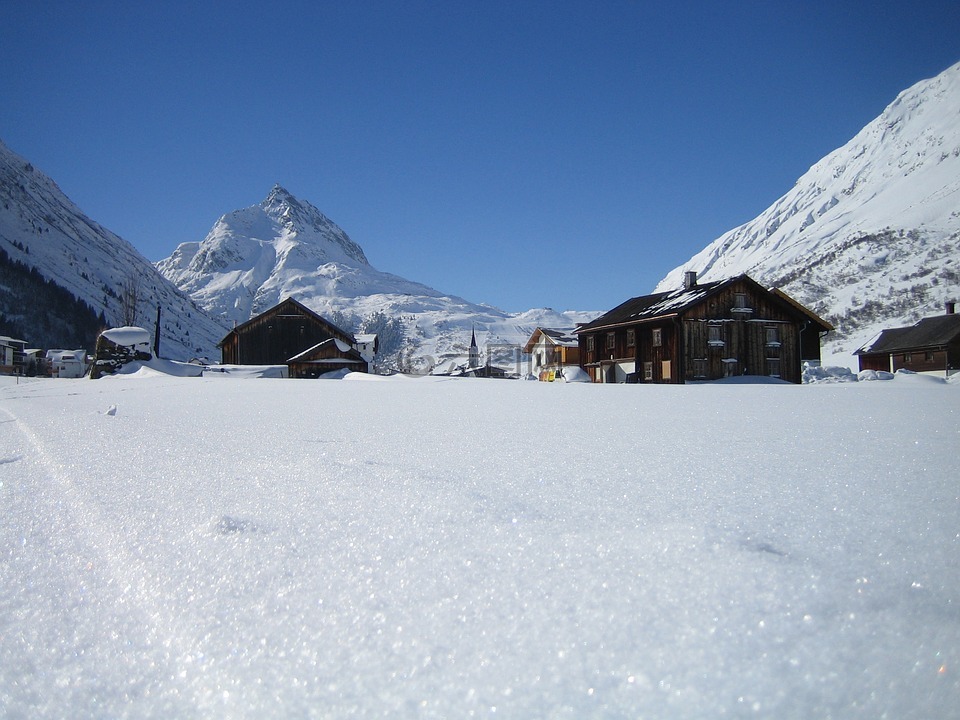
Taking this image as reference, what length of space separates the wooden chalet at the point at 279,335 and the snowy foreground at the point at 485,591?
1432 inches

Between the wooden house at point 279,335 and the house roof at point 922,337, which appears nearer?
the wooden house at point 279,335

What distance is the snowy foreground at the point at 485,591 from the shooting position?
92cm

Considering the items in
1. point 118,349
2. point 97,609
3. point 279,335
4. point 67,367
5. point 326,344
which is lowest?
point 97,609

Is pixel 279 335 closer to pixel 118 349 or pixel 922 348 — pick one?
pixel 118 349

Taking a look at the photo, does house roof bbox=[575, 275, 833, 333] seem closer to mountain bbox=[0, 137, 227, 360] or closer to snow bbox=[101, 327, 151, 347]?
snow bbox=[101, 327, 151, 347]

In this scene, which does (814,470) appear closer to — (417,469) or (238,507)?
(417,469)

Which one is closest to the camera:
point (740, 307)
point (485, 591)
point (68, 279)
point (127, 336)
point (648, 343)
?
point (485, 591)

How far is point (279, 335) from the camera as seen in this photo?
123 ft

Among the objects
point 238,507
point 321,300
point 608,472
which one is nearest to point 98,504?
point 238,507

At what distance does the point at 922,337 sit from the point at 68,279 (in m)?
130

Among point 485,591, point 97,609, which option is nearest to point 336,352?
point 97,609

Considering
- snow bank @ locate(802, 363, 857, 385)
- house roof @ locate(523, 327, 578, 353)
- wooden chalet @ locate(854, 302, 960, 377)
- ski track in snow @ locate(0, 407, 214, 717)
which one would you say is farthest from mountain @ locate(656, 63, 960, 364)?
ski track in snow @ locate(0, 407, 214, 717)

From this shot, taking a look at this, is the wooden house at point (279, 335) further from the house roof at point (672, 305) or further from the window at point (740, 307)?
the window at point (740, 307)

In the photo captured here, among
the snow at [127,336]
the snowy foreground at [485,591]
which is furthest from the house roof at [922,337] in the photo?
the snow at [127,336]
